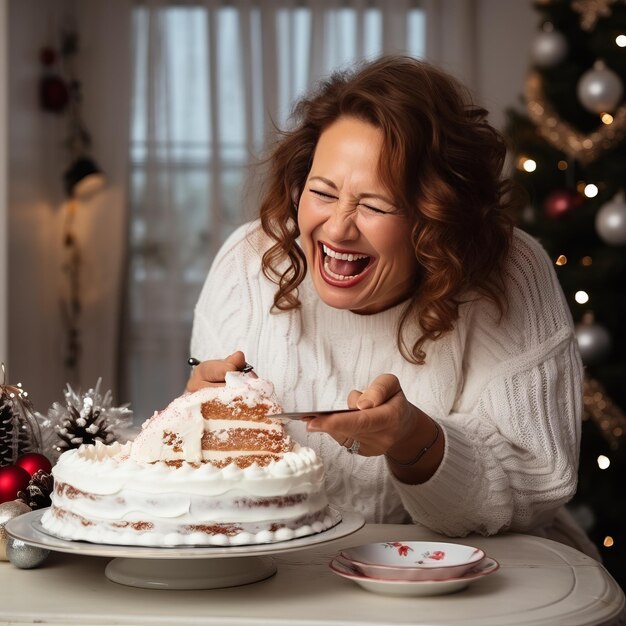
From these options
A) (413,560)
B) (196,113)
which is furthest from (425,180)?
(196,113)

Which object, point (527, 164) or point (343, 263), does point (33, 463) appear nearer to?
point (343, 263)

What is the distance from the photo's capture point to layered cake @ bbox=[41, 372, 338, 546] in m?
1.11

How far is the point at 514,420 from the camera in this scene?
5.20ft

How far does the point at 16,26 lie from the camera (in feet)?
14.2

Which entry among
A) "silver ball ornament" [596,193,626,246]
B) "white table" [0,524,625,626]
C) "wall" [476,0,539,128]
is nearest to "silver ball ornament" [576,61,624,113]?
"silver ball ornament" [596,193,626,246]

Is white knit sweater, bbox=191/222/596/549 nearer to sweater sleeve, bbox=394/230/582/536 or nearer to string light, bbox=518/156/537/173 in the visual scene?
sweater sleeve, bbox=394/230/582/536

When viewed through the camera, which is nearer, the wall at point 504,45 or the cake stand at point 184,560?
the cake stand at point 184,560

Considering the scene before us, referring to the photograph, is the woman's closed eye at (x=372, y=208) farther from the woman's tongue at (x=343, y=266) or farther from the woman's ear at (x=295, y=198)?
the woman's ear at (x=295, y=198)

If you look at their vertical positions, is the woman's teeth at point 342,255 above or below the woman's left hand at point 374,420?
above

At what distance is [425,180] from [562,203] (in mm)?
2027

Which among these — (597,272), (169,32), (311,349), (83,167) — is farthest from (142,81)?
(311,349)

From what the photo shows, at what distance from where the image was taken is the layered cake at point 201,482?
1.11 metres

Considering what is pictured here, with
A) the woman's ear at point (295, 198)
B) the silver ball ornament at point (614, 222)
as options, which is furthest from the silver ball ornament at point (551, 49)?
the woman's ear at point (295, 198)

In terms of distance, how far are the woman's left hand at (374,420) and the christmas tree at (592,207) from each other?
2.17m
